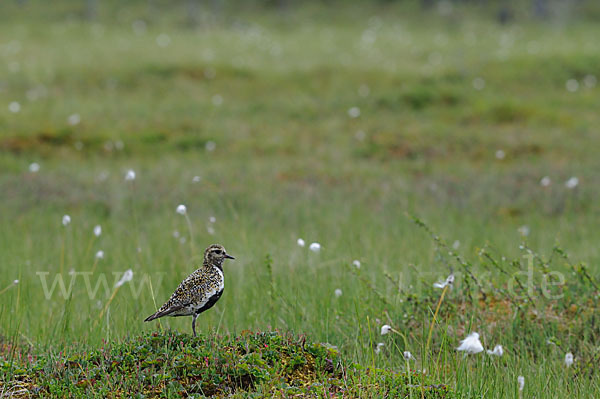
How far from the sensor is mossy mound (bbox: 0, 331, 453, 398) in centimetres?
354

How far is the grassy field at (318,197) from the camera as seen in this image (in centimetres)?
496

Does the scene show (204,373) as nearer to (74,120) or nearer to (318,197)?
(318,197)

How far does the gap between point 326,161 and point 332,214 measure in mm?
4572

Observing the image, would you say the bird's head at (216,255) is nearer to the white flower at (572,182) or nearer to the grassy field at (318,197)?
the grassy field at (318,197)

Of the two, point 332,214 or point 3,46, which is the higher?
point 3,46

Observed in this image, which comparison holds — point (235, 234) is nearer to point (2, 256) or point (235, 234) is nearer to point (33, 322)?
point (2, 256)

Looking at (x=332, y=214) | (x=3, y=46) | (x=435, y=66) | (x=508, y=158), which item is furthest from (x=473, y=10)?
(x=332, y=214)

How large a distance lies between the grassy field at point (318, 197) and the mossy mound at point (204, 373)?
44 mm

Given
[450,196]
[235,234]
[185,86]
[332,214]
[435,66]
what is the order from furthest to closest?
1. [435,66]
2. [185,86]
3. [450,196]
4. [332,214]
5. [235,234]

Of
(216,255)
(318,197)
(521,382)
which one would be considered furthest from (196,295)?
(318,197)

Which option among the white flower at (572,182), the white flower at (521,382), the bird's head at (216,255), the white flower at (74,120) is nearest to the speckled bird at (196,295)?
the bird's head at (216,255)

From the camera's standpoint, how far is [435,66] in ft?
77.5

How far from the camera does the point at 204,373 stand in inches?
143

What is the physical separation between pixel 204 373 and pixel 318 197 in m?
7.92
